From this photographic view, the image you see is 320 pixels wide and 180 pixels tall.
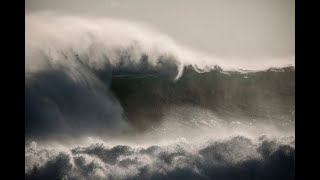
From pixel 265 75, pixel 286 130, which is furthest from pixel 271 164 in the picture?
pixel 265 75

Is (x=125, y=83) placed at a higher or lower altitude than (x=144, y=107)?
higher

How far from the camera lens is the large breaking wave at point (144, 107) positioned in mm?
4062

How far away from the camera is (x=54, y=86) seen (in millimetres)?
4105

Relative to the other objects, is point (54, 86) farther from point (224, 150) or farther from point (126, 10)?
point (224, 150)

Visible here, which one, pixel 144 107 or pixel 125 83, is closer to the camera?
pixel 125 83

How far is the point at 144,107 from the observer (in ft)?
14.3

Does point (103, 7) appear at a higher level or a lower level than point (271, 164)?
higher

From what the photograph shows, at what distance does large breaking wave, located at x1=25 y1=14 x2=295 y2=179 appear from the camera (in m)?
4.06
